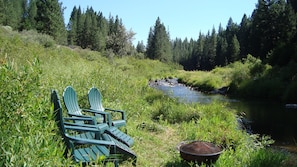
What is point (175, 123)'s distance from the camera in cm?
862

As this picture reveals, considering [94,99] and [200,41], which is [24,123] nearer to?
[94,99]

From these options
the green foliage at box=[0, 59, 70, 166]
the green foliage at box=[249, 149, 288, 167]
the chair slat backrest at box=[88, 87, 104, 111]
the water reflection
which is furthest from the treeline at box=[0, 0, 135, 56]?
the green foliage at box=[0, 59, 70, 166]

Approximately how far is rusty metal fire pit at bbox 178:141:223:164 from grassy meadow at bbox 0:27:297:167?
0.24 m

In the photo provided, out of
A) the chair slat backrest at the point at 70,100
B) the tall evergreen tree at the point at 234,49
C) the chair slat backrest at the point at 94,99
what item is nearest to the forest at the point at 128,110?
the chair slat backrest at the point at 70,100

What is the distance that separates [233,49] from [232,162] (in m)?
51.3

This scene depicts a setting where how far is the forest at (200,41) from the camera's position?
34.5 meters

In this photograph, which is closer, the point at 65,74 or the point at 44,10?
the point at 65,74

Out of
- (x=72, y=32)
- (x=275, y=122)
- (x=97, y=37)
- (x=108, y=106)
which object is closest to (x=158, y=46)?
(x=97, y=37)

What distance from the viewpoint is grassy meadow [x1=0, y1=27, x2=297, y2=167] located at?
8.94 ft

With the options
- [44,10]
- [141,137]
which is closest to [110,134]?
[141,137]

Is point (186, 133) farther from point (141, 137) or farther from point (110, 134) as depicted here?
point (110, 134)

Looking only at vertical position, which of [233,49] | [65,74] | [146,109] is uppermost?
[233,49]

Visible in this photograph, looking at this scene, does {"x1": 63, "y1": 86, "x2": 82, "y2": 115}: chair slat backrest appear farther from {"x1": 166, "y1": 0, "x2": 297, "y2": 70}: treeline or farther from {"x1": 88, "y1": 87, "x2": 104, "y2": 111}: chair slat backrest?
{"x1": 166, "y1": 0, "x2": 297, "y2": 70}: treeline

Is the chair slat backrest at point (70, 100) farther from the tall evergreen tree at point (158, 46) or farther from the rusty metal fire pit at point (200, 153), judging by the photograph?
the tall evergreen tree at point (158, 46)
